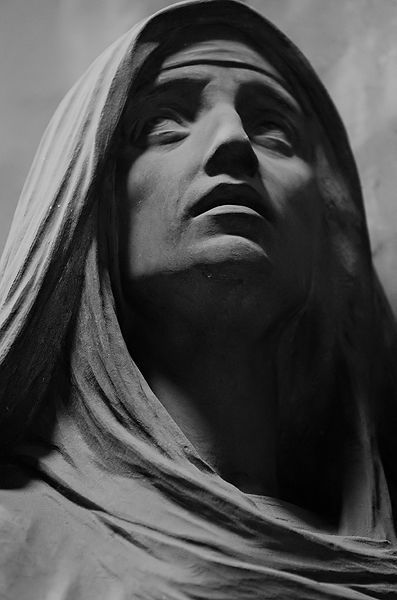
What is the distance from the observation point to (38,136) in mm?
2594

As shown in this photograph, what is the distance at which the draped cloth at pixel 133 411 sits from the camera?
1.42 m

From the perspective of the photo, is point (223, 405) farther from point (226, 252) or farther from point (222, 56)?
point (222, 56)

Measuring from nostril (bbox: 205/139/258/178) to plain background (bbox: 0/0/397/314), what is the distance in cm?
70

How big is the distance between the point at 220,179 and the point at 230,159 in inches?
1.3

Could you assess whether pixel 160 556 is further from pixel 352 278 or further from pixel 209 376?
pixel 352 278

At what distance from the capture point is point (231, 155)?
5.58ft

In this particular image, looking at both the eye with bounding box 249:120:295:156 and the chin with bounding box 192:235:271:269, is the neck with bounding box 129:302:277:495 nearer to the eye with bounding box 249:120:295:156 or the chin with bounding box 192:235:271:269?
the chin with bounding box 192:235:271:269

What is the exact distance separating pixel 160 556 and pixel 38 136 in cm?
131

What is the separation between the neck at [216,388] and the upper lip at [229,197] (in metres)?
0.13

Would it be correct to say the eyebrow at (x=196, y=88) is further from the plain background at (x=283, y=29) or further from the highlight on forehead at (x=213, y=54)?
the plain background at (x=283, y=29)

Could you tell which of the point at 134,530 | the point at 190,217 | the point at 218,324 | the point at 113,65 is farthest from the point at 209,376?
the point at 113,65

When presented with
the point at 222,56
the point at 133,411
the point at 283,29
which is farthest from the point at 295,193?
the point at 283,29

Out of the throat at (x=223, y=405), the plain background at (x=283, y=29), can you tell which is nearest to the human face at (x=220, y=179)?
the throat at (x=223, y=405)

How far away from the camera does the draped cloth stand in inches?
56.1
